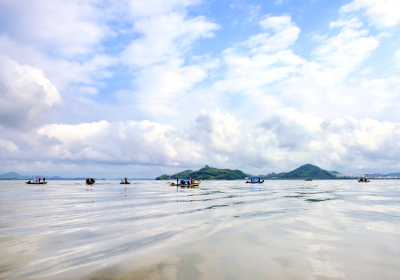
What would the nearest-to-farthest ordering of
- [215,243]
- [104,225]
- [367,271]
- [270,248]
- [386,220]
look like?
[367,271] → [270,248] → [215,243] → [104,225] → [386,220]

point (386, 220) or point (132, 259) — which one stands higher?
point (132, 259)

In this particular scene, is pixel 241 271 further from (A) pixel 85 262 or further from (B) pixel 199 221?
(B) pixel 199 221

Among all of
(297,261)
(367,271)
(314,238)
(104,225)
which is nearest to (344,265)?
(367,271)

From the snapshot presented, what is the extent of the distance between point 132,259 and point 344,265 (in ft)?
32.6

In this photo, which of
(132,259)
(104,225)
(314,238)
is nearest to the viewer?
(132,259)

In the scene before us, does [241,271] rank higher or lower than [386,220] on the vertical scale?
higher

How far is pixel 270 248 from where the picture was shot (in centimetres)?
1247

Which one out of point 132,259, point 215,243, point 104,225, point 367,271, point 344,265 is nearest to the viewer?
point 367,271

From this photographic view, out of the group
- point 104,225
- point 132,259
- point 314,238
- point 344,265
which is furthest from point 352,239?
point 104,225

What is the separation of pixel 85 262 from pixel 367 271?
12.6 meters

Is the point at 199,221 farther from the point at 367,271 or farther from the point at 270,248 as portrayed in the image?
the point at 367,271

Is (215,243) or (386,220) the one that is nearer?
(215,243)

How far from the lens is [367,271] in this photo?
30.2ft

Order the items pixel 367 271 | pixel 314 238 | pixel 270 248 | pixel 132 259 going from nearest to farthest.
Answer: pixel 367 271 → pixel 132 259 → pixel 270 248 → pixel 314 238
